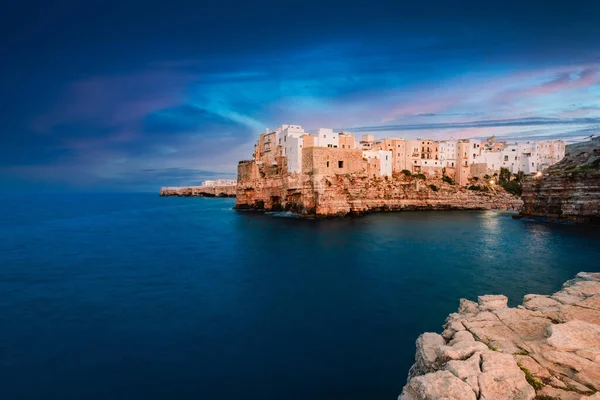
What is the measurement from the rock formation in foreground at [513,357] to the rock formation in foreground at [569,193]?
3668 centimetres

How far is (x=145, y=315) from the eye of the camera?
45.4 feet

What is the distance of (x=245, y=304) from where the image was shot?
Answer: 15.2 m

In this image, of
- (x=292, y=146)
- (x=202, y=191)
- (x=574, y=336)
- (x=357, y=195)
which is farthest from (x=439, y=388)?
(x=202, y=191)

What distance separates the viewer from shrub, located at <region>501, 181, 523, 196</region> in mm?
63031

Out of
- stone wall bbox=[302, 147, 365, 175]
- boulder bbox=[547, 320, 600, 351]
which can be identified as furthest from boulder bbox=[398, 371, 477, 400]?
stone wall bbox=[302, 147, 365, 175]

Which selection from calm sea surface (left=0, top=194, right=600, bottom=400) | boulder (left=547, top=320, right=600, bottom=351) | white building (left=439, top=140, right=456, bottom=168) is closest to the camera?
boulder (left=547, top=320, right=600, bottom=351)

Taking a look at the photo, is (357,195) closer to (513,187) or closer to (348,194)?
(348,194)

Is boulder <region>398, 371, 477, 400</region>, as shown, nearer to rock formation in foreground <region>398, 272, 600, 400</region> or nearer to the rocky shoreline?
rock formation in foreground <region>398, 272, 600, 400</region>

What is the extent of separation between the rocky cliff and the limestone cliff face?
61.0 m

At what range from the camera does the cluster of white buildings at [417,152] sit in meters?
46.8

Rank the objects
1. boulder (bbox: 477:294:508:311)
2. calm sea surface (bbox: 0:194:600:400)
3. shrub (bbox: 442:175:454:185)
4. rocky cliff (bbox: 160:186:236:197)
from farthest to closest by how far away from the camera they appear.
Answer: rocky cliff (bbox: 160:186:236:197)
shrub (bbox: 442:175:454:185)
calm sea surface (bbox: 0:194:600:400)
boulder (bbox: 477:294:508:311)

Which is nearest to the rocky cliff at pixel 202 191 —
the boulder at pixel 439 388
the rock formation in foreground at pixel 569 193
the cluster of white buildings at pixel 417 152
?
the cluster of white buildings at pixel 417 152

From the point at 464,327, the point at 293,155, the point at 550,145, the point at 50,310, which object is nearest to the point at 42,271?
the point at 50,310

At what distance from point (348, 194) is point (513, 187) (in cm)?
3755
